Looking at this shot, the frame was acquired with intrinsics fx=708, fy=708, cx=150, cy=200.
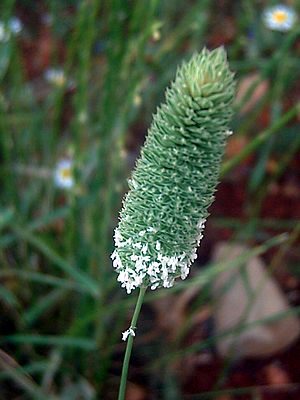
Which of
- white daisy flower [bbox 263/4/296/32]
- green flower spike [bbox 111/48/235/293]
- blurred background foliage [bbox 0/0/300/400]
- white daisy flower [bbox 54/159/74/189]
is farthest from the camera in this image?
white daisy flower [bbox 263/4/296/32]

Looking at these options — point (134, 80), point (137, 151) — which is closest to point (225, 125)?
point (134, 80)

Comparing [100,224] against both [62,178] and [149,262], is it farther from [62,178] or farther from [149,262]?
[149,262]

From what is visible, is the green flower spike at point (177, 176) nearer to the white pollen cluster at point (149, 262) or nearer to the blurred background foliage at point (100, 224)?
the white pollen cluster at point (149, 262)

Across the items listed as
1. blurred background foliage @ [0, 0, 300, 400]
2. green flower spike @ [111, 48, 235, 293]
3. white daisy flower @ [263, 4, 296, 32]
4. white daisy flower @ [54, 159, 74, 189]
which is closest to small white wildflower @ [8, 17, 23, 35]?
blurred background foliage @ [0, 0, 300, 400]

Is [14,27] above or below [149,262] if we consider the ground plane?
above

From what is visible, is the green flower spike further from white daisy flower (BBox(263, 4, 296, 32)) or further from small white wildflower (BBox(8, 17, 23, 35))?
white daisy flower (BBox(263, 4, 296, 32))

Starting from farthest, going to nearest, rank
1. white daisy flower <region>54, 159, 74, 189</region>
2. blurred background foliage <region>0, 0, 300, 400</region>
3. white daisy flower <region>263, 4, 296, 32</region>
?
white daisy flower <region>263, 4, 296, 32</region>, white daisy flower <region>54, 159, 74, 189</region>, blurred background foliage <region>0, 0, 300, 400</region>

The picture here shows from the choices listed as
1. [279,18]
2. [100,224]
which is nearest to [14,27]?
[100,224]
